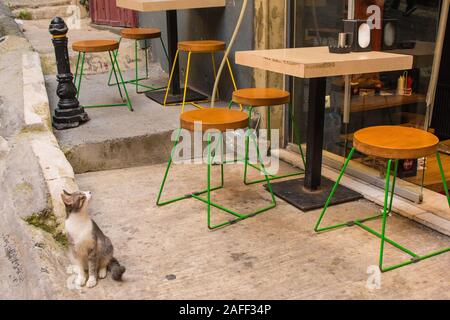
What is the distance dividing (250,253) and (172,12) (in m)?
2.98

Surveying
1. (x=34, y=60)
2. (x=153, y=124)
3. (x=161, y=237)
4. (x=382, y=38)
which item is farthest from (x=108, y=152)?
(x=382, y=38)

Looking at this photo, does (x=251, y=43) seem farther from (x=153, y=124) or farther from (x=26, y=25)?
(x=26, y=25)

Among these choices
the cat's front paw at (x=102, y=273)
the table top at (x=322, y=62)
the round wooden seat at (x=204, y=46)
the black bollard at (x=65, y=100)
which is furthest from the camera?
the round wooden seat at (x=204, y=46)

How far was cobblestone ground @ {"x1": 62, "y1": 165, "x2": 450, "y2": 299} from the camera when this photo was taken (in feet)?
7.88

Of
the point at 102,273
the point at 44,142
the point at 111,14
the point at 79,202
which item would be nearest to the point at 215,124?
the point at 79,202

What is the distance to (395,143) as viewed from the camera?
8.38ft

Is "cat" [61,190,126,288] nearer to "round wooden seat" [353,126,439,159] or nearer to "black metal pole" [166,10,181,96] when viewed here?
"round wooden seat" [353,126,439,159]

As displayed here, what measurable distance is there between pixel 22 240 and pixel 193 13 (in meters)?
3.27

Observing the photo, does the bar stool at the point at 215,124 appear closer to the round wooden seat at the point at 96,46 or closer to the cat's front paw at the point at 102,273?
the cat's front paw at the point at 102,273

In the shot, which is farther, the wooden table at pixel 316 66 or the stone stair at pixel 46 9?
the stone stair at pixel 46 9

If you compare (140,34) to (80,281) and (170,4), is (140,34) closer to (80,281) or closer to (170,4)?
(170,4)

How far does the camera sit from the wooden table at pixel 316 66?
2.71 meters

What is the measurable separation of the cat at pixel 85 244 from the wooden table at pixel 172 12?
248 cm

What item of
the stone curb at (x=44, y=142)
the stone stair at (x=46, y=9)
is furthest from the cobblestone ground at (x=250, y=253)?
the stone stair at (x=46, y=9)
